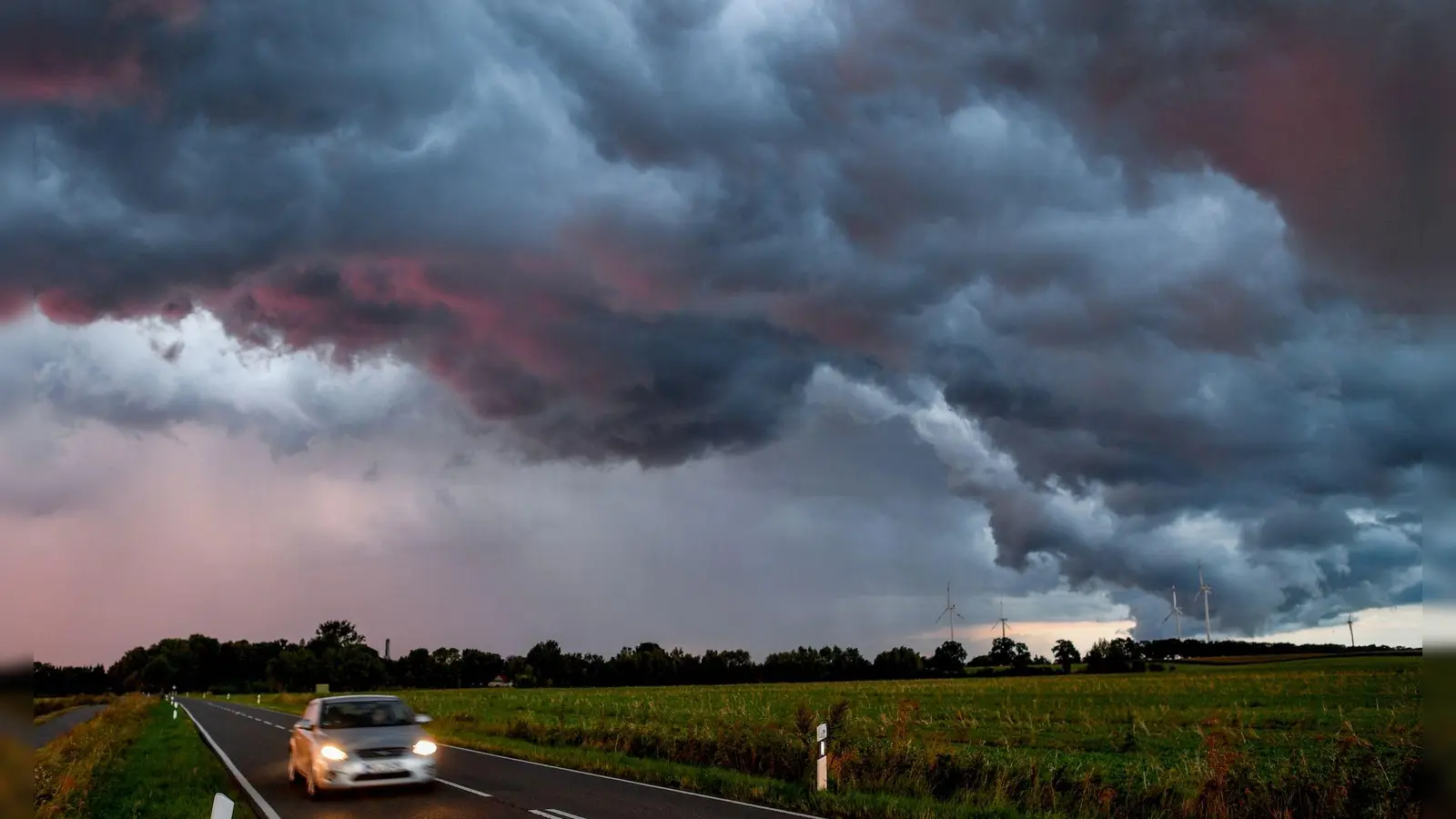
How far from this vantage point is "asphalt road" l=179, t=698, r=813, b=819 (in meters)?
14.1

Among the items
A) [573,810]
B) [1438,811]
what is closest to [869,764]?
[573,810]

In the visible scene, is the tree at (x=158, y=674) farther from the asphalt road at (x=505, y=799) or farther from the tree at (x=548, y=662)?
the asphalt road at (x=505, y=799)

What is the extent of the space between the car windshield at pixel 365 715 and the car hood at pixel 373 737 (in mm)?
282

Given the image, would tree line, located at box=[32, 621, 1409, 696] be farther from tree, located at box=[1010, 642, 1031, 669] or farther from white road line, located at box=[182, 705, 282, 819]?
white road line, located at box=[182, 705, 282, 819]

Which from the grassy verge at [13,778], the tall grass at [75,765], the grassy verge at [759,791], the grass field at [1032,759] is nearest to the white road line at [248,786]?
the tall grass at [75,765]

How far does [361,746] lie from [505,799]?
2.59 m

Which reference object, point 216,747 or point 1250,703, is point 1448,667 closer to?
point 216,747

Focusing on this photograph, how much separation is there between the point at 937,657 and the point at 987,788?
481ft

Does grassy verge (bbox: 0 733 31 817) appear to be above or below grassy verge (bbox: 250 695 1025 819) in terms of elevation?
above

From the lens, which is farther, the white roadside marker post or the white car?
the white roadside marker post

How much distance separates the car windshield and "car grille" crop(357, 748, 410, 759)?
0.89 meters

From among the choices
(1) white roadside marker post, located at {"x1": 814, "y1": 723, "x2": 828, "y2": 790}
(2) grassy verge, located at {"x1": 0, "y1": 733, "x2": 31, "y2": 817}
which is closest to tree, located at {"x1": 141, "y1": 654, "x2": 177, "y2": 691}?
(1) white roadside marker post, located at {"x1": 814, "y1": 723, "x2": 828, "y2": 790}

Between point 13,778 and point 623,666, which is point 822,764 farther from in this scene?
point 623,666

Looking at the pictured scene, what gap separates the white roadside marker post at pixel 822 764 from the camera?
15711mm
